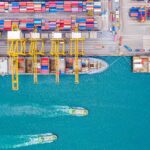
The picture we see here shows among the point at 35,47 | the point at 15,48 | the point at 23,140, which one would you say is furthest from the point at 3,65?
the point at 23,140

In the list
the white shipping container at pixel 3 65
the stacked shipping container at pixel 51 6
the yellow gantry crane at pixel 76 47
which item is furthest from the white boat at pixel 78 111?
the stacked shipping container at pixel 51 6

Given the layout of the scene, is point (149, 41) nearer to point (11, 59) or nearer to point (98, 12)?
point (98, 12)

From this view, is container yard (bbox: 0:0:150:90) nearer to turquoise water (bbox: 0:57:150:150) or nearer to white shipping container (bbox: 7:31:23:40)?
white shipping container (bbox: 7:31:23:40)

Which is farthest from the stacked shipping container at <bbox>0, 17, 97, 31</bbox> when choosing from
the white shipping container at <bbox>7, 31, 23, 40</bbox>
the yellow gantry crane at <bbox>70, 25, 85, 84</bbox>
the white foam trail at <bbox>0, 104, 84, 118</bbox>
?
the white foam trail at <bbox>0, 104, 84, 118</bbox>

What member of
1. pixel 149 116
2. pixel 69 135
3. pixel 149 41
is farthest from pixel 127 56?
pixel 69 135

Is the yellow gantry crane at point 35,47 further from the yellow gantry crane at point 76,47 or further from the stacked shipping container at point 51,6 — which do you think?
the yellow gantry crane at point 76,47

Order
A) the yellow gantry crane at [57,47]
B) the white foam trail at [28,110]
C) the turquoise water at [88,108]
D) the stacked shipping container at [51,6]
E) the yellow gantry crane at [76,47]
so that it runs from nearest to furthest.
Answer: the yellow gantry crane at [76,47] < the yellow gantry crane at [57,47] < the stacked shipping container at [51,6] < the turquoise water at [88,108] < the white foam trail at [28,110]
